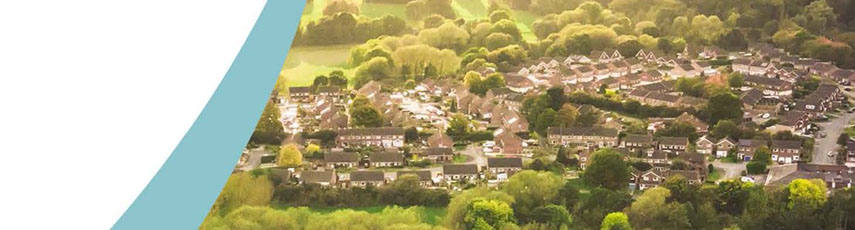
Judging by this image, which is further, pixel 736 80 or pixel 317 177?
pixel 736 80

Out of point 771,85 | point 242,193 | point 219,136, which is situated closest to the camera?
point 219,136

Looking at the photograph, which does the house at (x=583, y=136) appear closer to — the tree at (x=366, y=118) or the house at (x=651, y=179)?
the house at (x=651, y=179)

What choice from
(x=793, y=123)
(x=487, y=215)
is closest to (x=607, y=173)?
(x=487, y=215)

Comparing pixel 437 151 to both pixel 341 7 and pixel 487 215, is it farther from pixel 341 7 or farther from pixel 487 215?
pixel 341 7

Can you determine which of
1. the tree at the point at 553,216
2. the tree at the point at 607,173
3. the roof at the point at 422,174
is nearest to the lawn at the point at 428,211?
the roof at the point at 422,174

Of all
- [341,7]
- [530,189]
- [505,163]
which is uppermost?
[341,7]

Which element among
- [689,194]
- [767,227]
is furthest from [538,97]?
[767,227]

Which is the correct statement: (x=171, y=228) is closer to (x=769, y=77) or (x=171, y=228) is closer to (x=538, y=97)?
(x=538, y=97)
